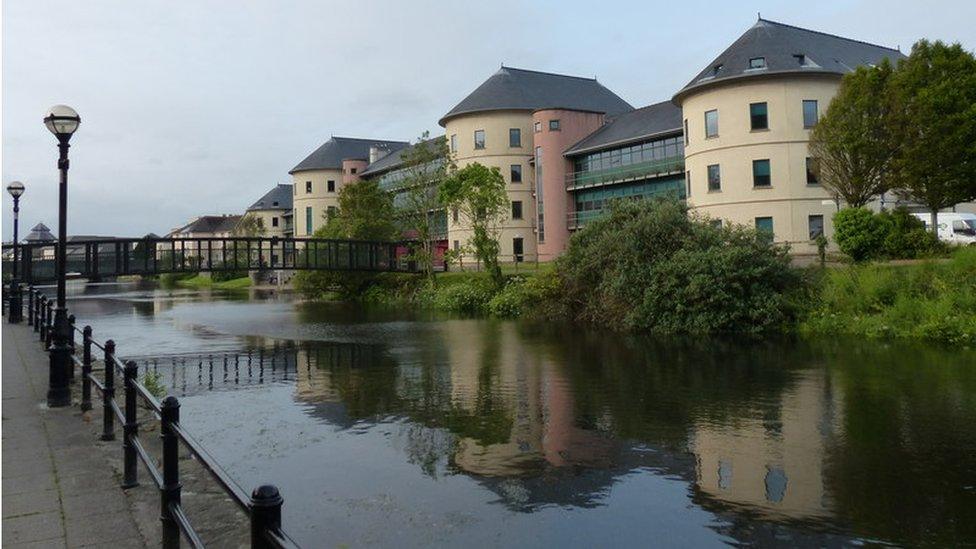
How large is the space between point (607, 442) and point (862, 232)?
72.2ft

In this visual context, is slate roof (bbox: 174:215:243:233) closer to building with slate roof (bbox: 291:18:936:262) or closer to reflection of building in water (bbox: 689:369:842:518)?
building with slate roof (bbox: 291:18:936:262)

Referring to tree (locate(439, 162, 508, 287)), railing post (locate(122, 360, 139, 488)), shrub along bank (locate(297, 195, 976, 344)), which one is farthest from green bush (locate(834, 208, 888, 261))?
railing post (locate(122, 360, 139, 488))

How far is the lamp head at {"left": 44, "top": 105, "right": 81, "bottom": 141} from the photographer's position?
389 inches

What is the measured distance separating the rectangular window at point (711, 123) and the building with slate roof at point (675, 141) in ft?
0.26

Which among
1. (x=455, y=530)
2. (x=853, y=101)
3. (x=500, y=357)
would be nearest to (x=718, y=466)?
(x=455, y=530)

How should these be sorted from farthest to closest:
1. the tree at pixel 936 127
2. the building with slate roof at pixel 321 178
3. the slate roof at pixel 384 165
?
the building with slate roof at pixel 321 178 < the slate roof at pixel 384 165 < the tree at pixel 936 127

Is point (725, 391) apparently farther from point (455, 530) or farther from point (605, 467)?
point (455, 530)

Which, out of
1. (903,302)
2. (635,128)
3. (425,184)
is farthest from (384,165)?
(903,302)

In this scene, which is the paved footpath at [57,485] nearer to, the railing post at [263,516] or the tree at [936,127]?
the railing post at [263,516]

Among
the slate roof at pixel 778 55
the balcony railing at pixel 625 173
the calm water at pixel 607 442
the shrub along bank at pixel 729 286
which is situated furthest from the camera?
the balcony railing at pixel 625 173

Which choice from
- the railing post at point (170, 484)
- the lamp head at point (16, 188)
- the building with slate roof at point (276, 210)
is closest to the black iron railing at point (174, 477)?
the railing post at point (170, 484)

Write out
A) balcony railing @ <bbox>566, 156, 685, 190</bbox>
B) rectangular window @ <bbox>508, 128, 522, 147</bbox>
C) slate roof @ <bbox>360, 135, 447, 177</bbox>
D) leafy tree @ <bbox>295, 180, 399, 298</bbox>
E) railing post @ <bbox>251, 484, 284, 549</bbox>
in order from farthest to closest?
slate roof @ <bbox>360, 135, 447, 177</bbox> < rectangular window @ <bbox>508, 128, 522, 147</bbox> < leafy tree @ <bbox>295, 180, 399, 298</bbox> < balcony railing @ <bbox>566, 156, 685, 190</bbox> < railing post @ <bbox>251, 484, 284, 549</bbox>

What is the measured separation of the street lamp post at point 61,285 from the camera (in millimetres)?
9352

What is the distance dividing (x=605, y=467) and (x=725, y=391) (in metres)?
5.50
